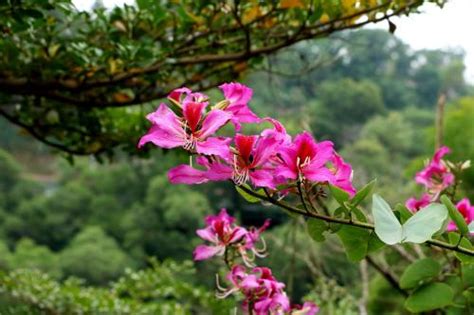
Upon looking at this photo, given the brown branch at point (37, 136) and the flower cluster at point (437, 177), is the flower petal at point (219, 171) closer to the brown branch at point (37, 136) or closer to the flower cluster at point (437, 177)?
the flower cluster at point (437, 177)

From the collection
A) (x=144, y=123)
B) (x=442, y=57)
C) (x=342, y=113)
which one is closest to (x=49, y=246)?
(x=342, y=113)

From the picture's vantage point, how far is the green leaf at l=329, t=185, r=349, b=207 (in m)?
0.51

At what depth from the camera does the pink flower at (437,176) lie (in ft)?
3.09

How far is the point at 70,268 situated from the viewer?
554 inches

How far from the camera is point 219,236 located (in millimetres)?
733

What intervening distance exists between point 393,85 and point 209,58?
24266 mm

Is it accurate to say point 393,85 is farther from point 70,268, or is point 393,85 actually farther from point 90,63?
point 90,63

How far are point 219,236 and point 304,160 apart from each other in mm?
245

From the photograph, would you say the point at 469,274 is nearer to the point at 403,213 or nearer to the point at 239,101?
the point at 403,213

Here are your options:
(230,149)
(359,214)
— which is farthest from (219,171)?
(359,214)

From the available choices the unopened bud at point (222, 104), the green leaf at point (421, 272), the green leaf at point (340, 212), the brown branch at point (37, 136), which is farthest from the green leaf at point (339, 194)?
the brown branch at point (37, 136)

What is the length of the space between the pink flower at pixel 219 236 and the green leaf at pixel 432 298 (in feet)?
0.63

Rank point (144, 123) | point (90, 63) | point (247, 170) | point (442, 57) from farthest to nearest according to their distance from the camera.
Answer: point (442, 57) < point (144, 123) < point (90, 63) < point (247, 170)

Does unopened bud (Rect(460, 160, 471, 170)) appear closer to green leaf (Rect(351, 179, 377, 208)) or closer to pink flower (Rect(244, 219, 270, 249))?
pink flower (Rect(244, 219, 270, 249))
